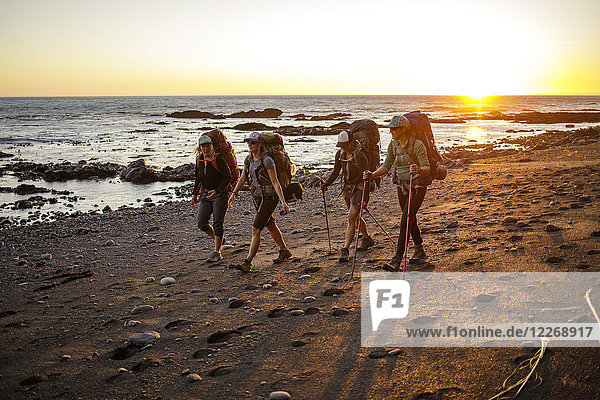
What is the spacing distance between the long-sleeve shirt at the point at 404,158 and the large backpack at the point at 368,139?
1140mm

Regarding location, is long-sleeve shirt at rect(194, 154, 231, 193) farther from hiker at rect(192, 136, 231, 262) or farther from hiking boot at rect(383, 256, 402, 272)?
hiking boot at rect(383, 256, 402, 272)

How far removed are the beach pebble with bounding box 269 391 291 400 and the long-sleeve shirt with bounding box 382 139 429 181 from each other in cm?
400

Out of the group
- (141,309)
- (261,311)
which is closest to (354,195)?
(261,311)

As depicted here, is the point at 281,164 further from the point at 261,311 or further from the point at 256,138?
the point at 261,311

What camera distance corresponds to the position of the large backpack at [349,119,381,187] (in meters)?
8.07

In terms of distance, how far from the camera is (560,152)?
778 inches

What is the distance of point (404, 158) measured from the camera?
6688 mm

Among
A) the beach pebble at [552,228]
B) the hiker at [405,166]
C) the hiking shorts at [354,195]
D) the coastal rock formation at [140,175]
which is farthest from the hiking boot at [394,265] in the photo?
the coastal rock formation at [140,175]

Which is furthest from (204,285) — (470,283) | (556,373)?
(556,373)

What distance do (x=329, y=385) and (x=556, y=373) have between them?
6.82 feet

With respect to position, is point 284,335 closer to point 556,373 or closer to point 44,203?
point 556,373

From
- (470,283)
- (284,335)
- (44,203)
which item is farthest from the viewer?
(44,203)

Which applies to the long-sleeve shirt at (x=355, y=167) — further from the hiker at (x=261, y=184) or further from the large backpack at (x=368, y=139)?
the hiker at (x=261, y=184)

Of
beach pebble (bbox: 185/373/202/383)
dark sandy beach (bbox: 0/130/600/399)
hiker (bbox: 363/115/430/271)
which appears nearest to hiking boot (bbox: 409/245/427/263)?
hiker (bbox: 363/115/430/271)
